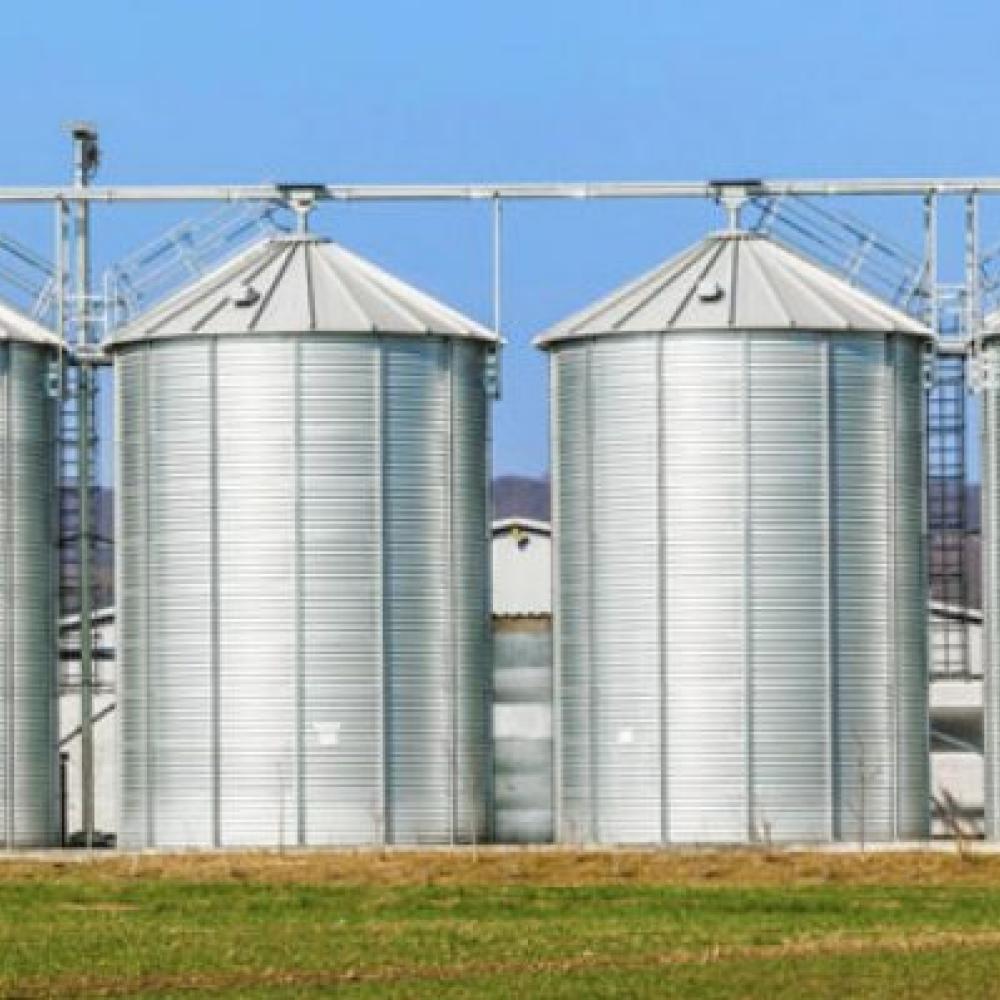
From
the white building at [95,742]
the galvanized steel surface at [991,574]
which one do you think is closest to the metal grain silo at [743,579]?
the galvanized steel surface at [991,574]

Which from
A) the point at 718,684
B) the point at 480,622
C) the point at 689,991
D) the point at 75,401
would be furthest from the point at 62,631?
the point at 689,991

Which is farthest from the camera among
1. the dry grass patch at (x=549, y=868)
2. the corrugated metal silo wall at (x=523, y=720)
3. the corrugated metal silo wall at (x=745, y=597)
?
the corrugated metal silo wall at (x=523, y=720)

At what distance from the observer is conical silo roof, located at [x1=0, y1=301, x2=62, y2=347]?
3273 inches

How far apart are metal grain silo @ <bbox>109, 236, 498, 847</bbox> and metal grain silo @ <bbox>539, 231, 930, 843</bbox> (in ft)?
8.46

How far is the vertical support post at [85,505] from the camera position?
84.4 meters

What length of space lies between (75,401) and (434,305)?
8.45 m

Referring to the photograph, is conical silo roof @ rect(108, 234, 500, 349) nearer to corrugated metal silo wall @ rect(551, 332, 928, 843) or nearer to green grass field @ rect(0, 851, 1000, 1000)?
corrugated metal silo wall @ rect(551, 332, 928, 843)

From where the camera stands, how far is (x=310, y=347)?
261 feet

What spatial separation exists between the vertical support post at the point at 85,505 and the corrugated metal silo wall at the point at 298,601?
3430mm

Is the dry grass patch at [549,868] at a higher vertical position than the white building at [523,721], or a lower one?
lower

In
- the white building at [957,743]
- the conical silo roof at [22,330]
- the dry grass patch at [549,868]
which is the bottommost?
the dry grass patch at [549,868]

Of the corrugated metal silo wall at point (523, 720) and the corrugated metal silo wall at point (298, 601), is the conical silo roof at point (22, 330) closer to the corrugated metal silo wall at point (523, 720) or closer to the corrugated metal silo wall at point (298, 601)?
the corrugated metal silo wall at point (298, 601)

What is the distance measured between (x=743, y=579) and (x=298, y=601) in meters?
8.74

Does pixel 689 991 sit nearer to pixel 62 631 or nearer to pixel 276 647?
pixel 276 647
